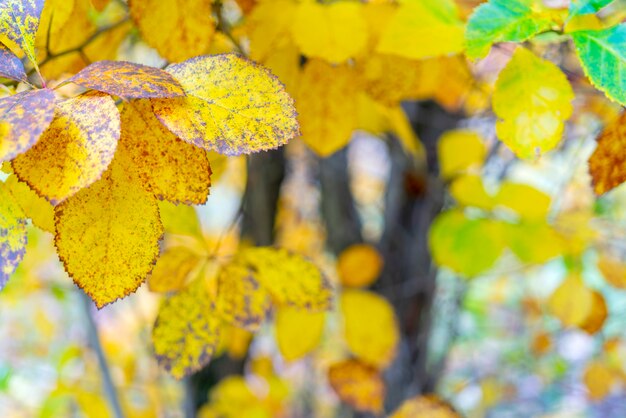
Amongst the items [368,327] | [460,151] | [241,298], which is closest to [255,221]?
[368,327]

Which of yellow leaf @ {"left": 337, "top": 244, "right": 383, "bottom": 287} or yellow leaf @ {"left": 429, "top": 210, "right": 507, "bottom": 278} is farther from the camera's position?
yellow leaf @ {"left": 337, "top": 244, "right": 383, "bottom": 287}

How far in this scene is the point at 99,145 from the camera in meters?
0.33

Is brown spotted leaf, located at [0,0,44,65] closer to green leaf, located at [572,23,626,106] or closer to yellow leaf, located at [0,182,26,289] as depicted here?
yellow leaf, located at [0,182,26,289]

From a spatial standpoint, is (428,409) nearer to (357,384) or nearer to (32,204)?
(357,384)

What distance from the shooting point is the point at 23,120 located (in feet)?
1.07

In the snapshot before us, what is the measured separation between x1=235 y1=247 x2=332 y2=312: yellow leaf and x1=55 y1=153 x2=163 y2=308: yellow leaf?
0.28m

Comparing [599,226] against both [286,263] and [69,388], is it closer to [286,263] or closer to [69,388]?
[286,263]

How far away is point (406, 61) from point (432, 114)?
2.26 feet

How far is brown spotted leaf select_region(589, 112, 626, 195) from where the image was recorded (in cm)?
47

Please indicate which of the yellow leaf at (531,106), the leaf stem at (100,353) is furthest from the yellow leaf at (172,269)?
the yellow leaf at (531,106)

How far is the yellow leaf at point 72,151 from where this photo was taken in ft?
1.08

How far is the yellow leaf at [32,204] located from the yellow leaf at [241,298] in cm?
24

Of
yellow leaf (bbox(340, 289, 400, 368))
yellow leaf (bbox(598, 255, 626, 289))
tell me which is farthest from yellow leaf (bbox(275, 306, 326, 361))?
yellow leaf (bbox(598, 255, 626, 289))

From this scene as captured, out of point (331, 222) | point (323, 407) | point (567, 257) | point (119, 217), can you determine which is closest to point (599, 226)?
point (567, 257)
